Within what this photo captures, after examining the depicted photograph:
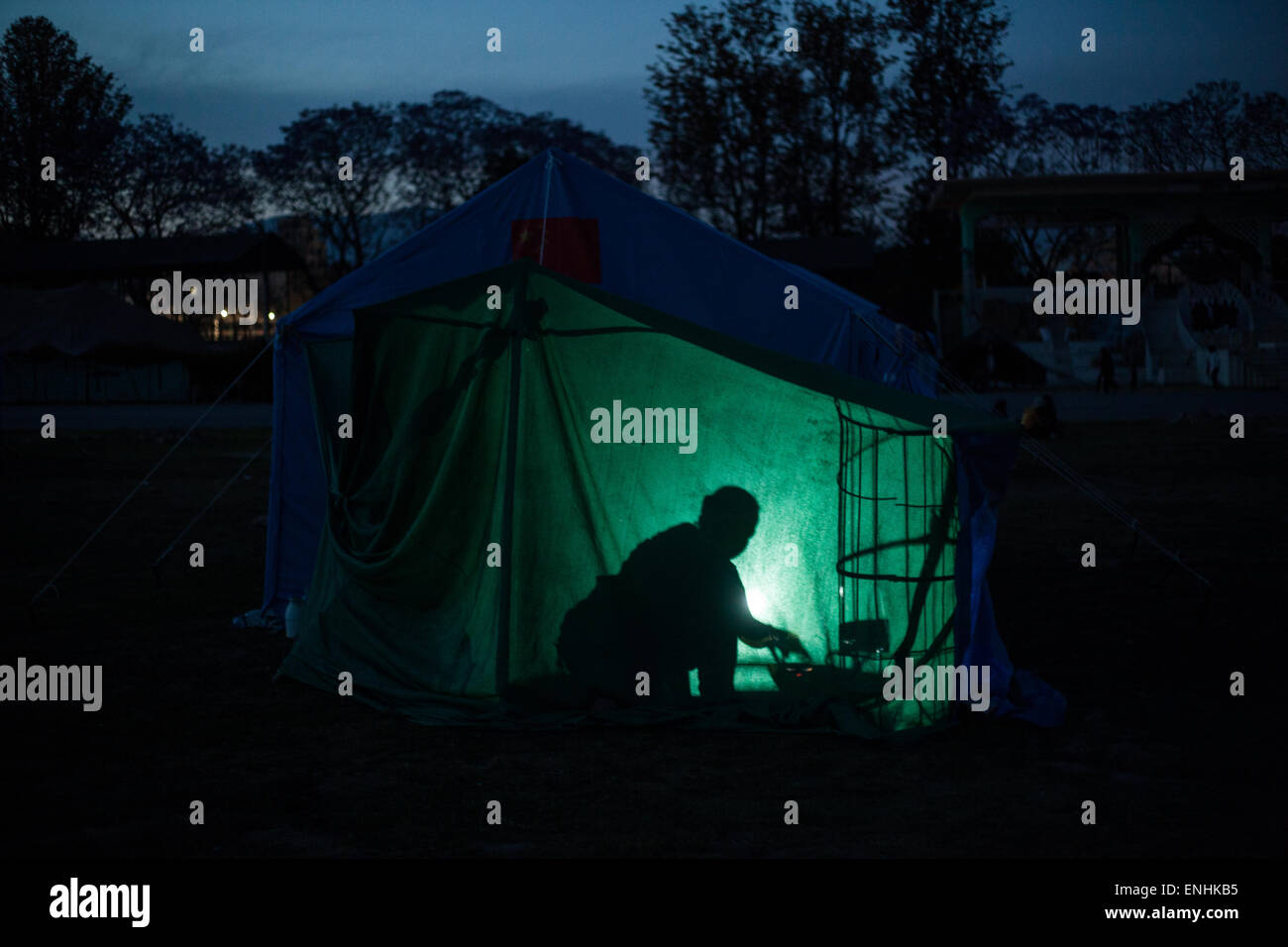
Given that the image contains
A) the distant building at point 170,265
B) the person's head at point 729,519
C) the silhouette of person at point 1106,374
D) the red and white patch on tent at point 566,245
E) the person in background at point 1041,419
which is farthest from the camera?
the distant building at point 170,265

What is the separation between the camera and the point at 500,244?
800cm

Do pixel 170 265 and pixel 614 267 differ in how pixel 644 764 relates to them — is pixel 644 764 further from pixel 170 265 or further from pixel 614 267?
pixel 170 265

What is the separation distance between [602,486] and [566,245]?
218 centimetres

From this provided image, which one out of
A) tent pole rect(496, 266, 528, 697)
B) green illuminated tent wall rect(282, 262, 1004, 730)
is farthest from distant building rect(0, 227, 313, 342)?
tent pole rect(496, 266, 528, 697)

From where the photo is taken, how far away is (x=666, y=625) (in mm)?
6188

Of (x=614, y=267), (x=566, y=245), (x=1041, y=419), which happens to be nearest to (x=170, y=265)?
(x=1041, y=419)

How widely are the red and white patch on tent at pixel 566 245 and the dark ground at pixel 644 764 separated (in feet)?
10.0

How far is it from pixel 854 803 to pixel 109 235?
61051 mm

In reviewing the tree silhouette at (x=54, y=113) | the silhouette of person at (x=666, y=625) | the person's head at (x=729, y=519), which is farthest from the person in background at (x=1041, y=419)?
the tree silhouette at (x=54, y=113)

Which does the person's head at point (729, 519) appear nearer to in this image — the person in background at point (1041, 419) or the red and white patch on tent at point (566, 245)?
the red and white patch on tent at point (566, 245)

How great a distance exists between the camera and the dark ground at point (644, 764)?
14.7ft

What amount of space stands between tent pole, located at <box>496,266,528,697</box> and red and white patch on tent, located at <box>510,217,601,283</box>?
5.19 feet

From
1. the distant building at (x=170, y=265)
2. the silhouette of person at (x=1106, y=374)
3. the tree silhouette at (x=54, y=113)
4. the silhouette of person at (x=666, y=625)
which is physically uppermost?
the tree silhouette at (x=54, y=113)
